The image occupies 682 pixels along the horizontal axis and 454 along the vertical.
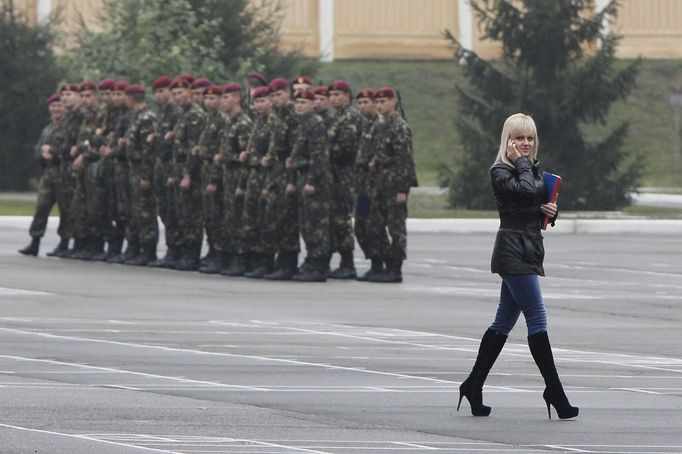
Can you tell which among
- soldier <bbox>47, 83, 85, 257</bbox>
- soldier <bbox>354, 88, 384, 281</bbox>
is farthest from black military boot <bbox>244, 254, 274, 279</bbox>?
soldier <bbox>47, 83, 85, 257</bbox>

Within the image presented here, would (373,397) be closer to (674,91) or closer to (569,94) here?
(569,94)

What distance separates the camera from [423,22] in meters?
57.5

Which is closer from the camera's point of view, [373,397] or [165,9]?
[373,397]

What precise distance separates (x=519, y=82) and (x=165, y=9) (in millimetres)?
6469

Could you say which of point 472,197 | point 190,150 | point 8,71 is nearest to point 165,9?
point 8,71

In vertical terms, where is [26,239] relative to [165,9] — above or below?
below

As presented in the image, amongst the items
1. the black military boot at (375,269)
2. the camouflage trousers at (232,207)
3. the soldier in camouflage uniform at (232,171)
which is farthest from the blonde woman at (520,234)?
the camouflage trousers at (232,207)

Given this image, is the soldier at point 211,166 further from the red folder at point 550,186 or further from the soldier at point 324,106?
the red folder at point 550,186

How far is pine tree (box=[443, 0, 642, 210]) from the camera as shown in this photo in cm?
3500

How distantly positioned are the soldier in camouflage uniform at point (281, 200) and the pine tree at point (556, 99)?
14224 millimetres

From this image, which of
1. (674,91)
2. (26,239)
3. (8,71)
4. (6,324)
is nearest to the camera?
(6,324)

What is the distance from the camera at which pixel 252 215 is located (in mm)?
21094

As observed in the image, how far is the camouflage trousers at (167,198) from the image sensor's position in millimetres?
22156

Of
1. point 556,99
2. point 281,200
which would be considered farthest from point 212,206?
point 556,99
